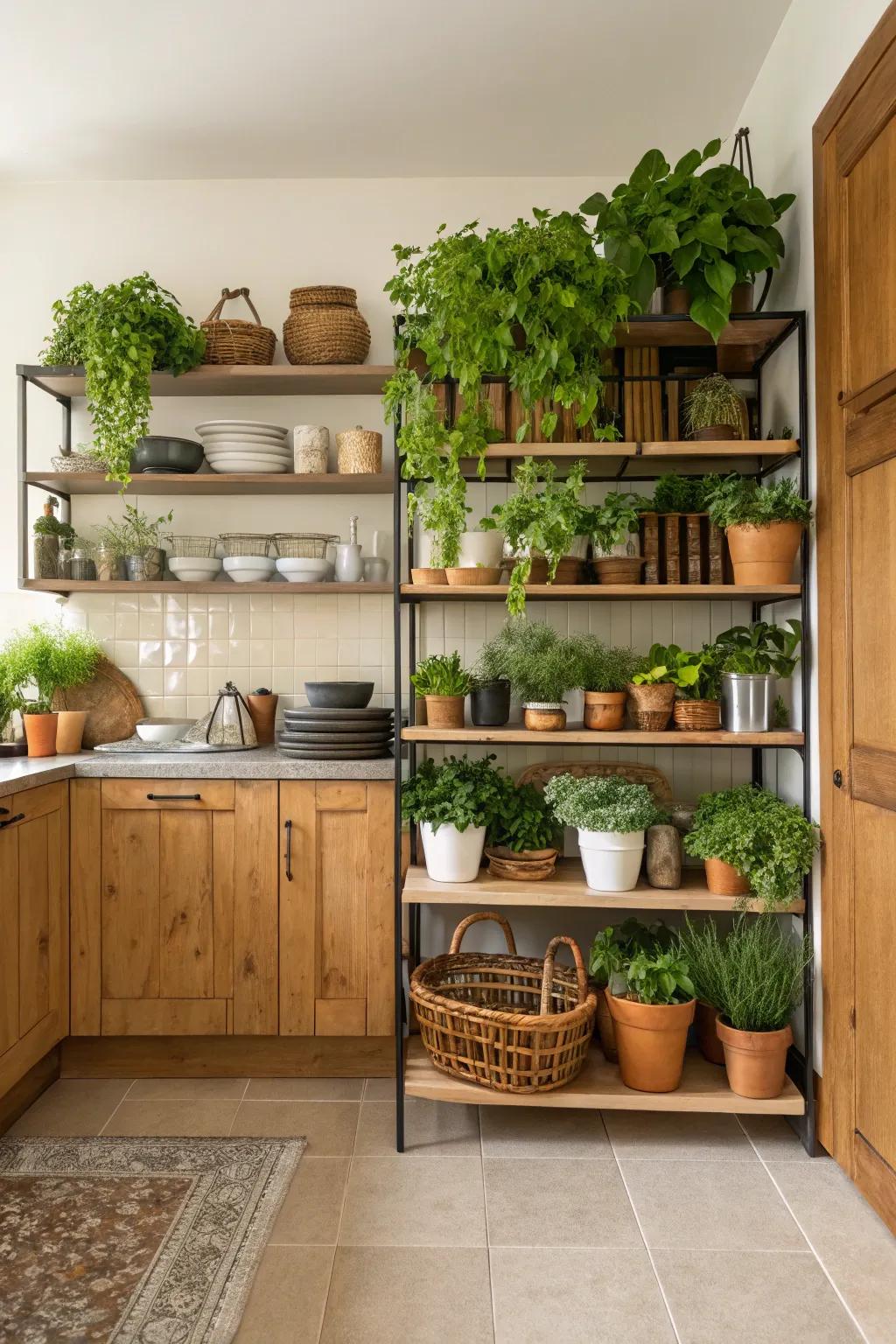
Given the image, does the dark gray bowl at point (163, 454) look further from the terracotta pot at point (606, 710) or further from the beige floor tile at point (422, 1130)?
the beige floor tile at point (422, 1130)

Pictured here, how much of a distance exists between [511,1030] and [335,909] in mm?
702

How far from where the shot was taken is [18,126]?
2973 mm

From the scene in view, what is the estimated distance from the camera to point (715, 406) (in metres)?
2.56

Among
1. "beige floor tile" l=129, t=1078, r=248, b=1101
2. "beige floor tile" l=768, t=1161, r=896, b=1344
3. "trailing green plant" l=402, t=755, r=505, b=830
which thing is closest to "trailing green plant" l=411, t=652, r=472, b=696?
"trailing green plant" l=402, t=755, r=505, b=830

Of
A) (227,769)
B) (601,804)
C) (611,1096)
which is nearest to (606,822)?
(601,804)

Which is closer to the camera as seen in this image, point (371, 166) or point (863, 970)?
point (863, 970)

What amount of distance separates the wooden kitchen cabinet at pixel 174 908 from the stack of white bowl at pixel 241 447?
1039 mm

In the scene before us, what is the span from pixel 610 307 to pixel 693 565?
71 centimetres

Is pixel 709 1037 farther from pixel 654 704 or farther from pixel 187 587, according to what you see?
pixel 187 587

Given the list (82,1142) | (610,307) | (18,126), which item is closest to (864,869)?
(610,307)

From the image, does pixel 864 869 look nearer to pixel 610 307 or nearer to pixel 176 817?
pixel 610 307

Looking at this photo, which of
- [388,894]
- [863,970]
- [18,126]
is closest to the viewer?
[863,970]

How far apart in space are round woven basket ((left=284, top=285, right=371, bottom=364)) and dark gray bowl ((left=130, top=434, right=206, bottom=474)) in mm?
452

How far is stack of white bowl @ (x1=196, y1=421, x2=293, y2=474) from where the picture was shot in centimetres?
Result: 305
